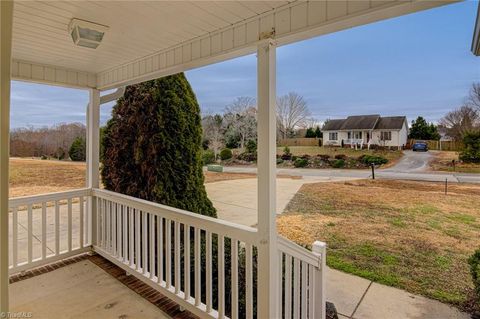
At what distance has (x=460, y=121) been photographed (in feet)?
7.19

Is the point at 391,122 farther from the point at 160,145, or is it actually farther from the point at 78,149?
the point at 78,149

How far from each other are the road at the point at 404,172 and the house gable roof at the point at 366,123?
0.99 ft

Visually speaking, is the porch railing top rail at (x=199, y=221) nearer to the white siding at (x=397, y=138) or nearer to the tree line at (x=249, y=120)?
the tree line at (x=249, y=120)

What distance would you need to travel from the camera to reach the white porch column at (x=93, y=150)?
3.56 m

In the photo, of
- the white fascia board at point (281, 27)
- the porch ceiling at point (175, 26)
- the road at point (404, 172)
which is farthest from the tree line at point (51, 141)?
the road at point (404, 172)

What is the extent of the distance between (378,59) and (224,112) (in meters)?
1.55

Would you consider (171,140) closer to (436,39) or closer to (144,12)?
(144,12)

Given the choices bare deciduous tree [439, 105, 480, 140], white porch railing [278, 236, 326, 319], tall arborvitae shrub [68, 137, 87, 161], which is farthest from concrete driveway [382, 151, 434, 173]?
tall arborvitae shrub [68, 137, 87, 161]

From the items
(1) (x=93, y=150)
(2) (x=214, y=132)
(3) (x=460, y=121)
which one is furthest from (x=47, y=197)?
(3) (x=460, y=121)

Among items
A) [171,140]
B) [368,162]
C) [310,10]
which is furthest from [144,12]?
[368,162]

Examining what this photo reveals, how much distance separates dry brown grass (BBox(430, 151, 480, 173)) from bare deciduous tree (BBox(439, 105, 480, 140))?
6.4 inches

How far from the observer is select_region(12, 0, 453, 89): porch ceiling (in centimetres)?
152

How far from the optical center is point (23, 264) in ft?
10.1

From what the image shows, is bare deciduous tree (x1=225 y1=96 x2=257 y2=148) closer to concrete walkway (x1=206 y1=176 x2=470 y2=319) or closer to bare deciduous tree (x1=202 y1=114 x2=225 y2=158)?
bare deciduous tree (x1=202 y1=114 x2=225 y2=158)
